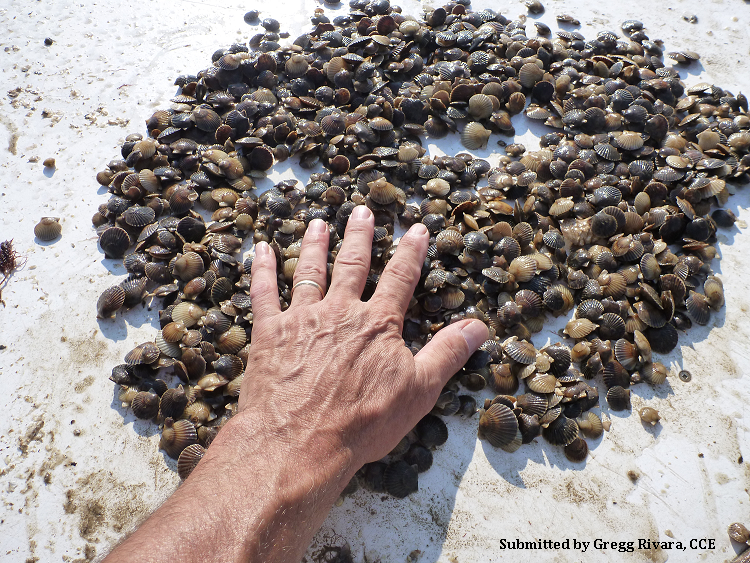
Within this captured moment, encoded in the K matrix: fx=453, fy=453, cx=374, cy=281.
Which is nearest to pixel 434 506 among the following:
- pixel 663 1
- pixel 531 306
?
pixel 531 306

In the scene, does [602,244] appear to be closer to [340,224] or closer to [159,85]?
[340,224]

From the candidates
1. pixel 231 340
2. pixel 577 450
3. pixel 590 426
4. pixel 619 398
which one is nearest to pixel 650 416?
pixel 619 398

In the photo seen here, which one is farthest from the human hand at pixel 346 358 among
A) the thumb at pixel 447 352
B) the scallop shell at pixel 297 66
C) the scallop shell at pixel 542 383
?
the scallop shell at pixel 297 66

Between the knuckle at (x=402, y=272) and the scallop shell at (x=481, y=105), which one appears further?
the scallop shell at (x=481, y=105)

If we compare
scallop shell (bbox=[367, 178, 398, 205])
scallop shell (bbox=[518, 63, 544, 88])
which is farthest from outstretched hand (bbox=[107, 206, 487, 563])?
scallop shell (bbox=[518, 63, 544, 88])

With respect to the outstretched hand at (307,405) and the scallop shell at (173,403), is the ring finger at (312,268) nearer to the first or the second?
the outstretched hand at (307,405)

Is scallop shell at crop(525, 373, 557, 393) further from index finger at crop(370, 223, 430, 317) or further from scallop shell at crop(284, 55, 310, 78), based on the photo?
scallop shell at crop(284, 55, 310, 78)
